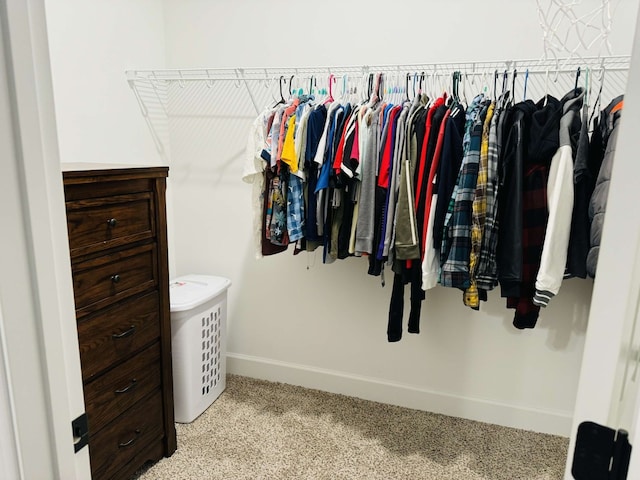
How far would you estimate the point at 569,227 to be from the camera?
170 centimetres

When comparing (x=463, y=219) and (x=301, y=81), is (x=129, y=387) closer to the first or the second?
(x=463, y=219)

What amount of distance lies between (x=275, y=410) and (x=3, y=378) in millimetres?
2010

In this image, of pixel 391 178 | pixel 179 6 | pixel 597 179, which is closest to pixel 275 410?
pixel 391 178

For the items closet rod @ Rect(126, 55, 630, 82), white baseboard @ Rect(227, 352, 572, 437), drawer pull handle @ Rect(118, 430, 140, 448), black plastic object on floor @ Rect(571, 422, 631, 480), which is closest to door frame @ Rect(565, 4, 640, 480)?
black plastic object on floor @ Rect(571, 422, 631, 480)

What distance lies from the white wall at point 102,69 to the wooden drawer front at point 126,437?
1.15 metres

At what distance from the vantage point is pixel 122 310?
5.72 ft

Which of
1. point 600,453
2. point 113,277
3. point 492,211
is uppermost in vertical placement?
point 492,211

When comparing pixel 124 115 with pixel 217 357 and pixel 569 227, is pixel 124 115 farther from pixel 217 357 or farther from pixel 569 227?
pixel 569 227

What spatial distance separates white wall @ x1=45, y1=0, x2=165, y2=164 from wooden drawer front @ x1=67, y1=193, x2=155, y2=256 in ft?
1.89

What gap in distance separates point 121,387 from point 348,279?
1245mm

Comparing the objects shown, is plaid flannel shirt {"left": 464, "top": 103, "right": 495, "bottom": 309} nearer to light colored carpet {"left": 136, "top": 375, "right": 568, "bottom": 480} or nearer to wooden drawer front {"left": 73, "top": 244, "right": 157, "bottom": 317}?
light colored carpet {"left": 136, "top": 375, "right": 568, "bottom": 480}

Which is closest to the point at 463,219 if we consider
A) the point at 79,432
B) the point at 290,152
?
the point at 290,152

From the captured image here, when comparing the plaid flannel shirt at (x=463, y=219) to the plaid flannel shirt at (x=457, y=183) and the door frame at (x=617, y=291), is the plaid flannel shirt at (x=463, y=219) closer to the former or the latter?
the plaid flannel shirt at (x=457, y=183)

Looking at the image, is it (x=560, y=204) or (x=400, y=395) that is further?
(x=400, y=395)
